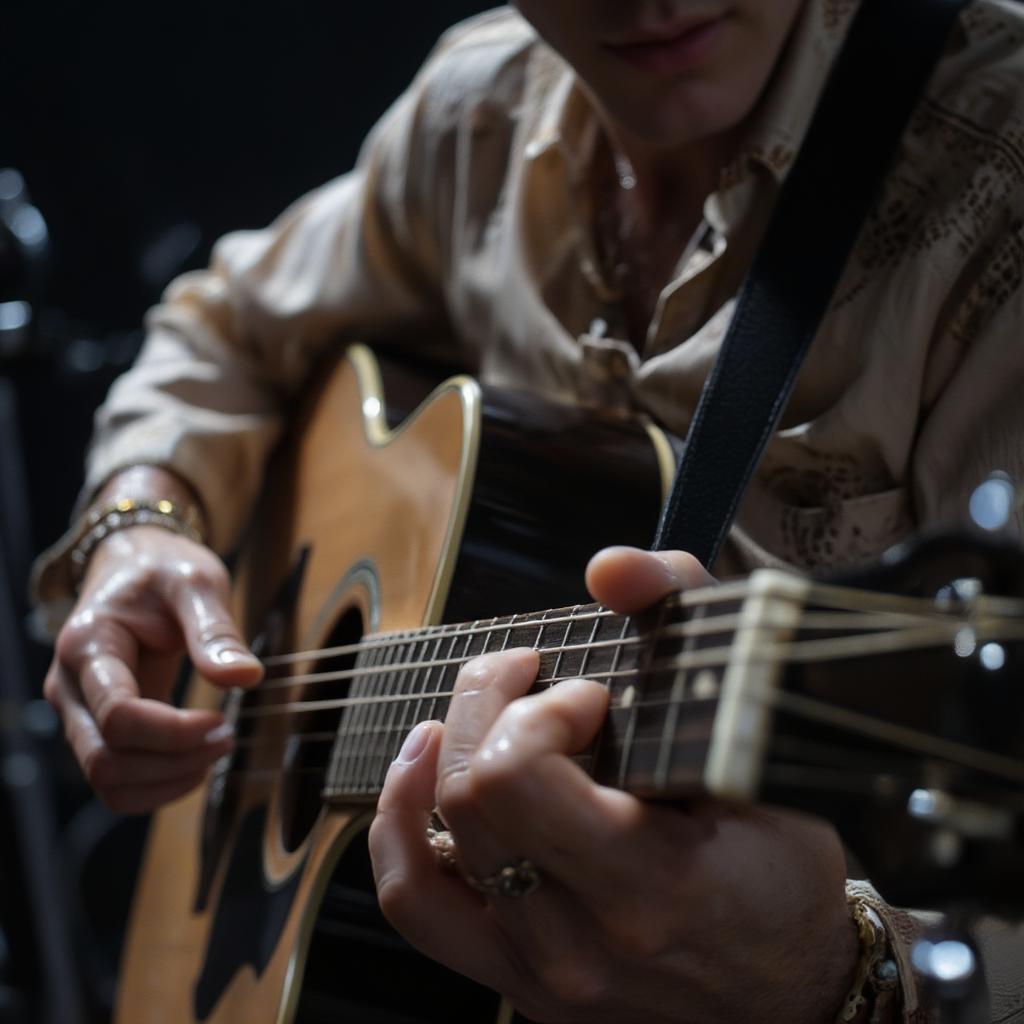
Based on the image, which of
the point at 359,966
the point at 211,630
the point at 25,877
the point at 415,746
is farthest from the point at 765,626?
the point at 25,877

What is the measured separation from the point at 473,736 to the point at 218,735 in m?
0.48

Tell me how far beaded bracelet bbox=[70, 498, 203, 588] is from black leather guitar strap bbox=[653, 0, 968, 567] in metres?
0.56

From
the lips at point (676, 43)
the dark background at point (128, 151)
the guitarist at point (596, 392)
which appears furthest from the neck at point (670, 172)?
the dark background at point (128, 151)

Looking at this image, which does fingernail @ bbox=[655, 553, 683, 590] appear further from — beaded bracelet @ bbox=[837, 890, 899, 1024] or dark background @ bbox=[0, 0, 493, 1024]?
dark background @ bbox=[0, 0, 493, 1024]

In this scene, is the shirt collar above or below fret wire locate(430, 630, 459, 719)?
above

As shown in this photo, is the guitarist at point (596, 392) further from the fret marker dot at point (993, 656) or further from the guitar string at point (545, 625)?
the fret marker dot at point (993, 656)

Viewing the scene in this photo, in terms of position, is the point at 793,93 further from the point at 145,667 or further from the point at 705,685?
the point at 145,667

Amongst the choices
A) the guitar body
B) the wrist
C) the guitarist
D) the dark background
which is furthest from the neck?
the dark background

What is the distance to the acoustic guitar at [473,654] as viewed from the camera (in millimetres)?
390

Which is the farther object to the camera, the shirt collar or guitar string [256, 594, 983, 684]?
the shirt collar

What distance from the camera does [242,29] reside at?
88.6 inches

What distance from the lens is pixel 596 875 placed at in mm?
487

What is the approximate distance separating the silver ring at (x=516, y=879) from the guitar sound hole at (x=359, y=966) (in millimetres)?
256

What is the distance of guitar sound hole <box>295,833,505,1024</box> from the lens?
29.9 inches
